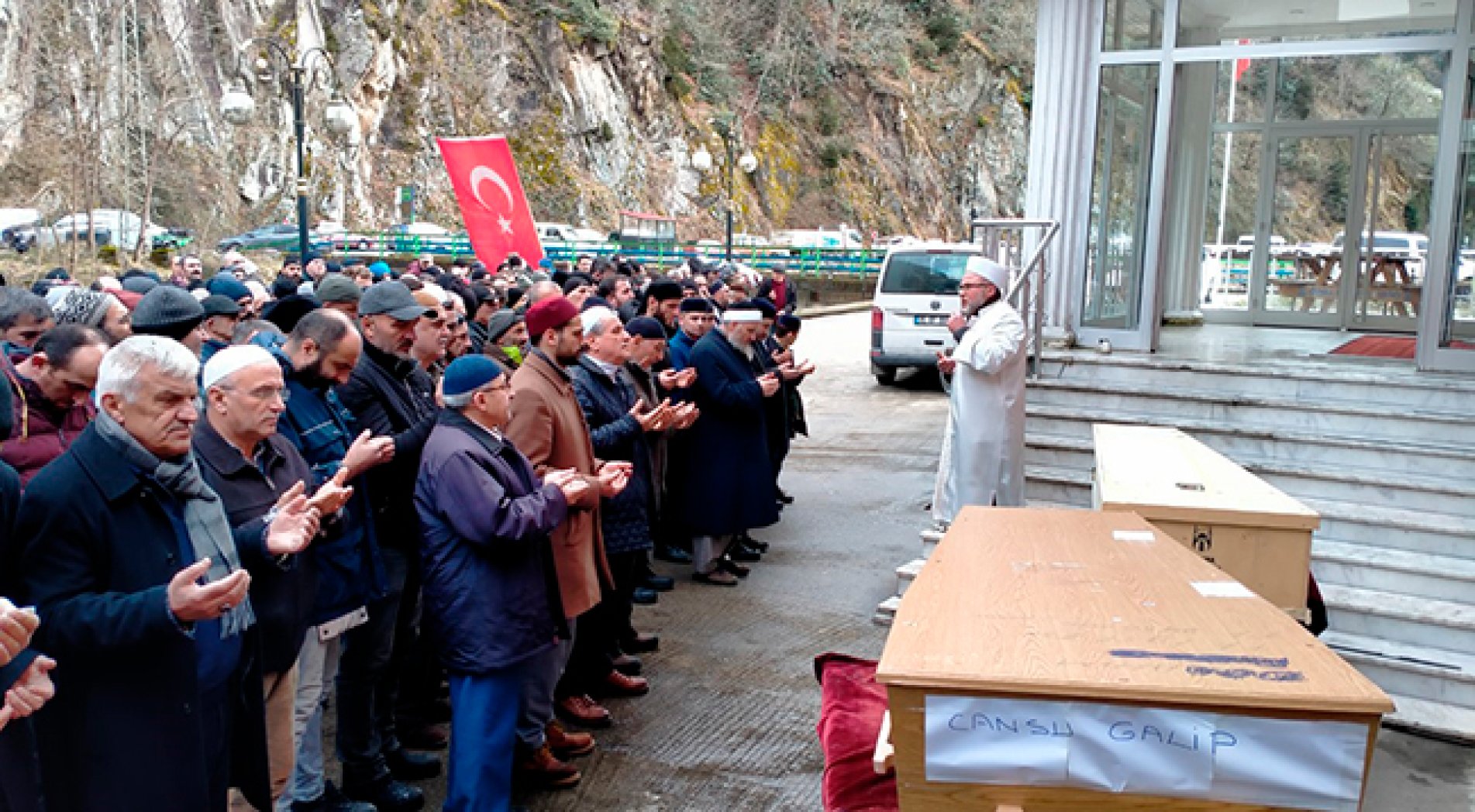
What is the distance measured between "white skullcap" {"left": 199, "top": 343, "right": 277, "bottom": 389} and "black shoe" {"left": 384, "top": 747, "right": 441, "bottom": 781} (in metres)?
1.85

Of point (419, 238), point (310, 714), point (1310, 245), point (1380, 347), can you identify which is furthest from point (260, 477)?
point (419, 238)

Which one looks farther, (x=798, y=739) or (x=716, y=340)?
(x=716, y=340)

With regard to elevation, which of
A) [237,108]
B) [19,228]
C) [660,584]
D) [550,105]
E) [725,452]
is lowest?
[660,584]

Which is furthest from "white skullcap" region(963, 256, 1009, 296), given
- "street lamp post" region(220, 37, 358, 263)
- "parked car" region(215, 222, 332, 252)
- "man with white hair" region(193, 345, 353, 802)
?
"parked car" region(215, 222, 332, 252)

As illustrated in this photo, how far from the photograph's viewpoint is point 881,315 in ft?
48.0

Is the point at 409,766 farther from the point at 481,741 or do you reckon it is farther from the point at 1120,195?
the point at 1120,195

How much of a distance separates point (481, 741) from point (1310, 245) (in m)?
12.1

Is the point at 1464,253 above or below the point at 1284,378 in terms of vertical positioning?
above

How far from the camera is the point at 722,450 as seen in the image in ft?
23.1

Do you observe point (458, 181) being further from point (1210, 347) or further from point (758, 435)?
point (1210, 347)

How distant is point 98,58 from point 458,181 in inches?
517

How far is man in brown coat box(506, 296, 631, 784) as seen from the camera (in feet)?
13.6

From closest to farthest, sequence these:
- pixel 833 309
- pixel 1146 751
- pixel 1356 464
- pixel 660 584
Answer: pixel 1146 751 → pixel 1356 464 → pixel 660 584 → pixel 833 309

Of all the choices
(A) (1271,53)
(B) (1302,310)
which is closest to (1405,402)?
(A) (1271,53)
